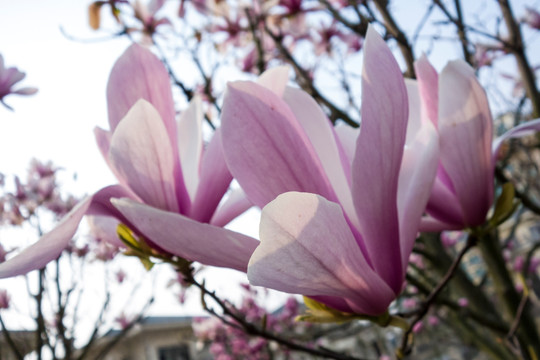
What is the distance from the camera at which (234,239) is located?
0.36m

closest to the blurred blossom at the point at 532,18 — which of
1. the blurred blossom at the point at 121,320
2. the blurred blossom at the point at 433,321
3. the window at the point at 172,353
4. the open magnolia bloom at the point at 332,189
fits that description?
the open magnolia bloom at the point at 332,189

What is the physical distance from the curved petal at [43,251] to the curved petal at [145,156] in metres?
0.09

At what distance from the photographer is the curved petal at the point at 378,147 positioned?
1.17 ft

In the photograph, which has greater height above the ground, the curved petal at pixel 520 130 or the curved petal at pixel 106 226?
the curved petal at pixel 520 130

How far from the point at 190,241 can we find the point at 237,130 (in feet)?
0.31

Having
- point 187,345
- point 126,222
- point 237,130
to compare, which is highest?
point 237,130

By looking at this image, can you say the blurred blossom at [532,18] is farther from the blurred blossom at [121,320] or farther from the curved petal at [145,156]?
the blurred blossom at [121,320]

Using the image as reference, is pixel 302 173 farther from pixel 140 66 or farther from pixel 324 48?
pixel 324 48

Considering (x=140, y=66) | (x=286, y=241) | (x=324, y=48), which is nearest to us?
(x=286, y=241)

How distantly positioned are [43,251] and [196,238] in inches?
4.9

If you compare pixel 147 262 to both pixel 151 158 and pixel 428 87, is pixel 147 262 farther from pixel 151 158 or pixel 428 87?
pixel 428 87

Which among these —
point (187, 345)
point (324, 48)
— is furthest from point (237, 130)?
point (187, 345)

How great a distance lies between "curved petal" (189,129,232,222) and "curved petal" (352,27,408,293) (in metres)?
0.15

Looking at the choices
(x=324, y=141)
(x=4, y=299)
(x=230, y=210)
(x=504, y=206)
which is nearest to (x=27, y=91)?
(x=230, y=210)
